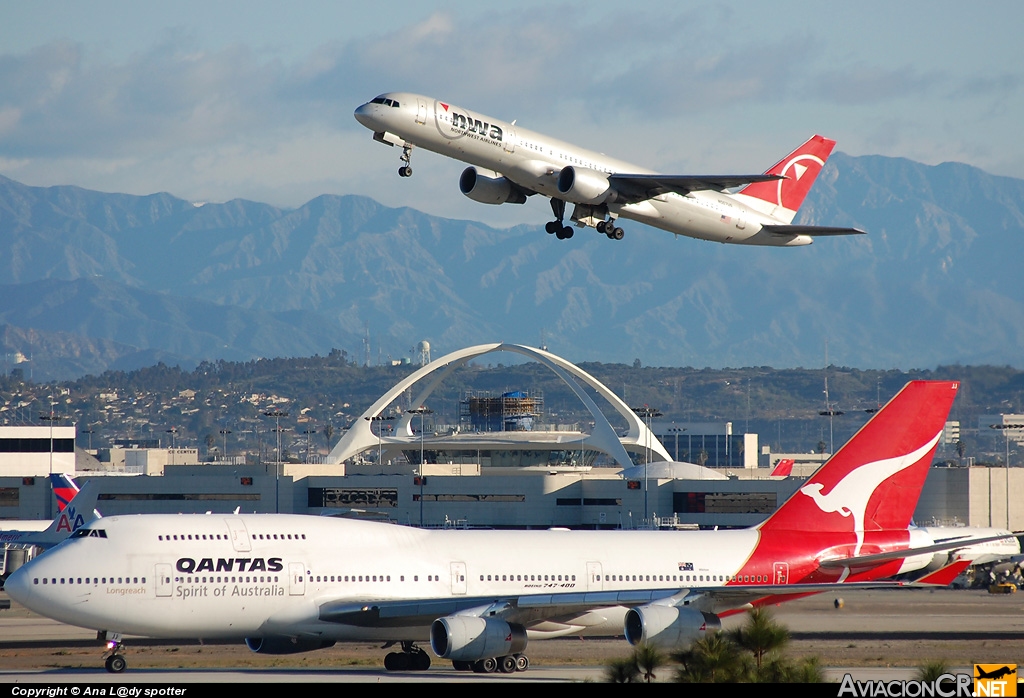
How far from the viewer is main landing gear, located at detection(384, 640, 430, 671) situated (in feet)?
128

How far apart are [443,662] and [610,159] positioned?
73.2 ft

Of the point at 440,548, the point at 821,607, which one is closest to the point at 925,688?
the point at 440,548

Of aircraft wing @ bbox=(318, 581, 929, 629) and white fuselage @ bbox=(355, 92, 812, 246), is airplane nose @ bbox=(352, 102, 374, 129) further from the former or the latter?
aircraft wing @ bbox=(318, 581, 929, 629)

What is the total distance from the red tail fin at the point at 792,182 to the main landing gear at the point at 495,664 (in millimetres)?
27338

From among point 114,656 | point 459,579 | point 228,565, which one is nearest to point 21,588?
point 114,656

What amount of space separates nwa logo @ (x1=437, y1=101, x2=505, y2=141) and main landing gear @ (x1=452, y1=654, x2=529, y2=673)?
20.1 meters

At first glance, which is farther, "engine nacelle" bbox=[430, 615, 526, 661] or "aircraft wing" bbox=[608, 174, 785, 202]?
"aircraft wing" bbox=[608, 174, 785, 202]

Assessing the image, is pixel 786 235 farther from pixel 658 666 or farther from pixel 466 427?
pixel 466 427

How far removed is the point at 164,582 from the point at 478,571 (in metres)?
8.64

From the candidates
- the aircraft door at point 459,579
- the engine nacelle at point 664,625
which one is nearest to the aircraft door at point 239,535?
the aircraft door at point 459,579

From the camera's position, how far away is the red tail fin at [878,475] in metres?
42.0

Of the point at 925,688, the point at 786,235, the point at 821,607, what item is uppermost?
the point at 786,235

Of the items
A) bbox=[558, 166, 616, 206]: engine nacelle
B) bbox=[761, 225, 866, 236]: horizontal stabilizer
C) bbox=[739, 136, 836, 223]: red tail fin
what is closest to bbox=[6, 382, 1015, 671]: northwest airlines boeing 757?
bbox=[761, 225, 866, 236]: horizontal stabilizer

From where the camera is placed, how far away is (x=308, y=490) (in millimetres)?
134125
